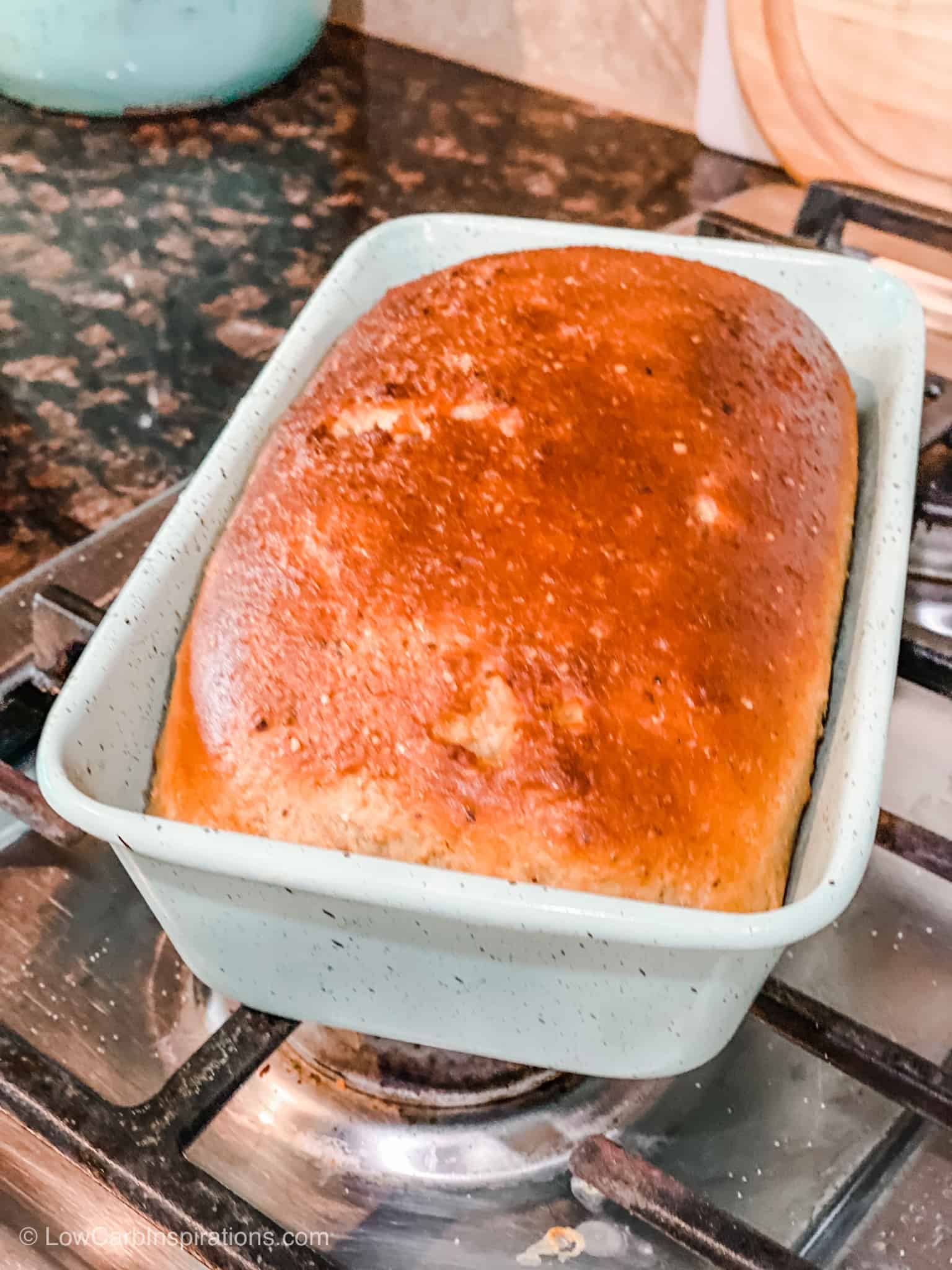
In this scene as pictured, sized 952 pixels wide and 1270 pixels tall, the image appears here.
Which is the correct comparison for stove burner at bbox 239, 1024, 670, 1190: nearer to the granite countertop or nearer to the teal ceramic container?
the granite countertop

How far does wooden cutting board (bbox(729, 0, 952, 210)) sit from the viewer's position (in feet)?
3.21

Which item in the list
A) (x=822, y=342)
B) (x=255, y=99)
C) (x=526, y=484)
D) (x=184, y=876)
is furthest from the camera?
(x=255, y=99)

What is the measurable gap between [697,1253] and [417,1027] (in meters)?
0.14

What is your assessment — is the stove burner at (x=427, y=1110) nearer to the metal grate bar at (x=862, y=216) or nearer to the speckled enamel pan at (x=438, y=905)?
the speckled enamel pan at (x=438, y=905)

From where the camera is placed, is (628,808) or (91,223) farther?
(91,223)

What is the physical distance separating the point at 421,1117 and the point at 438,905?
7.5 inches

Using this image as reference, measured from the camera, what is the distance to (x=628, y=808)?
433 millimetres

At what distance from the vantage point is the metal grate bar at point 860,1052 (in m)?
0.47

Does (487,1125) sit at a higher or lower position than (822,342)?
lower

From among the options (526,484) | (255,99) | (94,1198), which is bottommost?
(94,1198)

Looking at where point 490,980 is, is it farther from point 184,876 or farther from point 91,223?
point 91,223

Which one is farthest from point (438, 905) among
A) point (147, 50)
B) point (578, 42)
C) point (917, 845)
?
point (578, 42)

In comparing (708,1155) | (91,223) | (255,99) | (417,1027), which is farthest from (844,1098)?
(255,99)

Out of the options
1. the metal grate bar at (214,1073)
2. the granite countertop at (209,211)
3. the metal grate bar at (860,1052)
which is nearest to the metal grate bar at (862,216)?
the granite countertop at (209,211)
